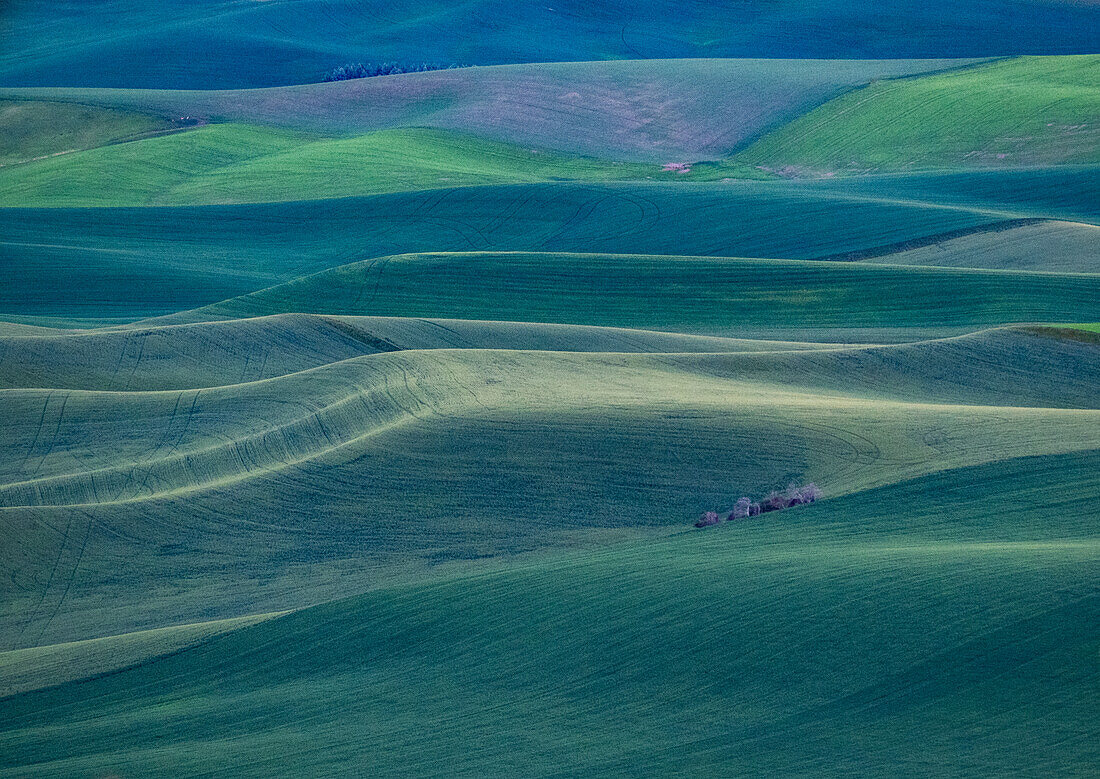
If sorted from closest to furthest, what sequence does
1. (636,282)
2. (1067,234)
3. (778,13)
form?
1. (636,282)
2. (1067,234)
3. (778,13)

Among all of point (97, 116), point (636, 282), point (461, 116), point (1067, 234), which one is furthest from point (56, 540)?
point (97, 116)

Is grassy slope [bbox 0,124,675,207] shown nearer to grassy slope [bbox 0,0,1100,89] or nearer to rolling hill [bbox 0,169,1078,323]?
rolling hill [bbox 0,169,1078,323]

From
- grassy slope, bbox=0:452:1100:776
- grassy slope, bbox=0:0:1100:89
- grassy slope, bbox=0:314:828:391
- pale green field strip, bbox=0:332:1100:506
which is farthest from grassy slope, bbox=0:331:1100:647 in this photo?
grassy slope, bbox=0:0:1100:89

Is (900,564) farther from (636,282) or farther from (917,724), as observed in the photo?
(636,282)

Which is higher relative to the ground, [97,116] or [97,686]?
[97,116]

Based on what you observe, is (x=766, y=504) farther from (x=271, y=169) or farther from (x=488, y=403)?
(x=271, y=169)

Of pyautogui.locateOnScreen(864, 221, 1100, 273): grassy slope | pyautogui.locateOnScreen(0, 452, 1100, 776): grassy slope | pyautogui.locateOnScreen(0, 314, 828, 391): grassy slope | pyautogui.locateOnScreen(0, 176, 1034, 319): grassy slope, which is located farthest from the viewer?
pyautogui.locateOnScreen(0, 176, 1034, 319): grassy slope

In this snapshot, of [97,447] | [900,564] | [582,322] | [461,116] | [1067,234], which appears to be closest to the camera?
[900,564]
